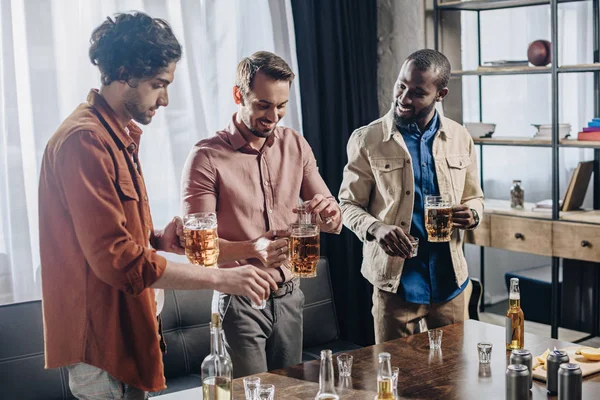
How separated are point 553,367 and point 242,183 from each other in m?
1.11

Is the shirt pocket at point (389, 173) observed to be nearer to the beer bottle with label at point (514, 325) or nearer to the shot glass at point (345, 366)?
the beer bottle with label at point (514, 325)

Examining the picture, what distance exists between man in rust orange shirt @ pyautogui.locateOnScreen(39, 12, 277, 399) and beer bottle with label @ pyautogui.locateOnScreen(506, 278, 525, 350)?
35.0 inches

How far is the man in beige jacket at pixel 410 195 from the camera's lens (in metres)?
3.02

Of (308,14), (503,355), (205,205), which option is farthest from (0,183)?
(503,355)

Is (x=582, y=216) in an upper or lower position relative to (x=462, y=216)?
lower

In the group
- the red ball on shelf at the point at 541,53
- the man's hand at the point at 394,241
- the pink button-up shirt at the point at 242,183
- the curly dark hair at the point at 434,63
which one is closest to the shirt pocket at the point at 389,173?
the man's hand at the point at 394,241

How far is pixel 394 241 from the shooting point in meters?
2.79

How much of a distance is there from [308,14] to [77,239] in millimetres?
2756

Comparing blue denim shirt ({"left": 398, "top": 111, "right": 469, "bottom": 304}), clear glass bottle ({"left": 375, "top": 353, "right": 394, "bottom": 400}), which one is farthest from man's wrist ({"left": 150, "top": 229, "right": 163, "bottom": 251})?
blue denim shirt ({"left": 398, "top": 111, "right": 469, "bottom": 304})

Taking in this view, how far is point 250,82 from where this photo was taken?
98.6 inches

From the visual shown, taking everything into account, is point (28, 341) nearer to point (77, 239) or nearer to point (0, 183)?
point (0, 183)

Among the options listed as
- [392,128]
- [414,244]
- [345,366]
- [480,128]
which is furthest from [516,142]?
[345,366]

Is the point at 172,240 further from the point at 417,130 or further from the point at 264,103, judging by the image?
the point at 417,130

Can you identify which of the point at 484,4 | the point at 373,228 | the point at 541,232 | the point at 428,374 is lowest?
the point at 428,374
